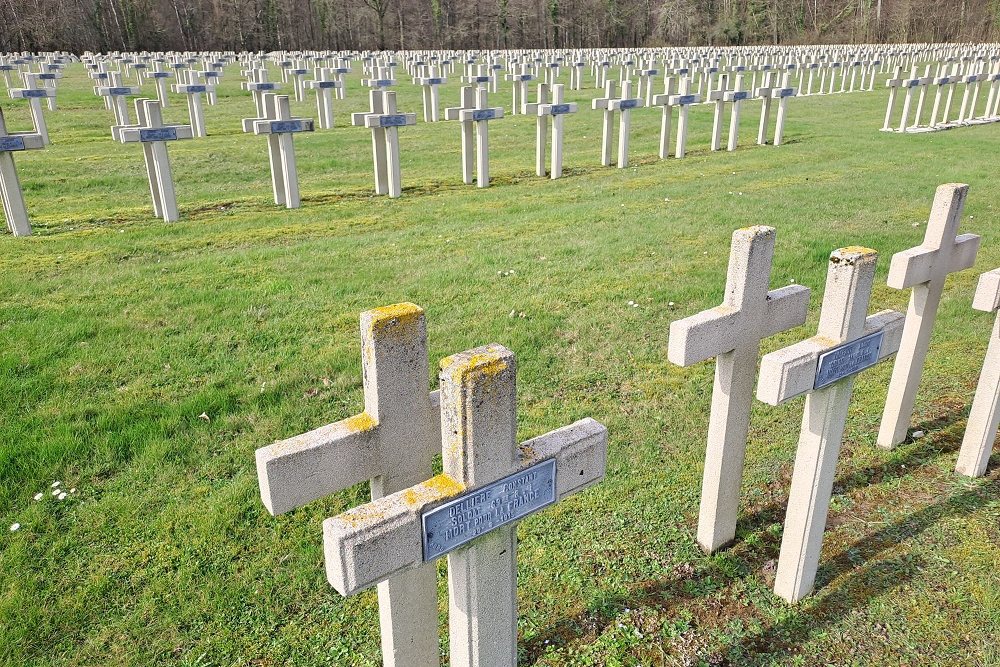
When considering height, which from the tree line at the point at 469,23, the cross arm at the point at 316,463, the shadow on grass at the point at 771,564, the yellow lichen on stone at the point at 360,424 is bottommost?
the shadow on grass at the point at 771,564

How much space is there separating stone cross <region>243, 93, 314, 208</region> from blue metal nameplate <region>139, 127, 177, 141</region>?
973mm

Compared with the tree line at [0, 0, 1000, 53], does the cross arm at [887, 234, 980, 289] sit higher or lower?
lower

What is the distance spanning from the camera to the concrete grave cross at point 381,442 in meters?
1.79

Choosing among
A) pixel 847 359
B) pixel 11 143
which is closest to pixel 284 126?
pixel 11 143

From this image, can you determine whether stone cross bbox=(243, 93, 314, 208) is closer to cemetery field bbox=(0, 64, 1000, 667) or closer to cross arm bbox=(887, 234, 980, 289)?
cemetery field bbox=(0, 64, 1000, 667)

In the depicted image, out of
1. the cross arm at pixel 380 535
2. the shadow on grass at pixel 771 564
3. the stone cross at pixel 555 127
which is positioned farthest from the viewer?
the stone cross at pixel 555 127

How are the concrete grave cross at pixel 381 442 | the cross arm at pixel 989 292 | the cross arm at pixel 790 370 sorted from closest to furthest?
the concrete grave cross at pixel 381 442 < the cross arm at pixel 790 370 < the cross arm at pixel 989 292

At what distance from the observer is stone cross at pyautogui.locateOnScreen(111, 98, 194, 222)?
8.72 metres

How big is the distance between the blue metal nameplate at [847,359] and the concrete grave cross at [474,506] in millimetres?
1044

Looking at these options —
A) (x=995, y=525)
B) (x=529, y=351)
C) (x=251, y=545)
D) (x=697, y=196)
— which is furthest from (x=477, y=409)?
(x=697, y=196)

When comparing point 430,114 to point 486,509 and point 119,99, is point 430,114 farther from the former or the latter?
point 486,509

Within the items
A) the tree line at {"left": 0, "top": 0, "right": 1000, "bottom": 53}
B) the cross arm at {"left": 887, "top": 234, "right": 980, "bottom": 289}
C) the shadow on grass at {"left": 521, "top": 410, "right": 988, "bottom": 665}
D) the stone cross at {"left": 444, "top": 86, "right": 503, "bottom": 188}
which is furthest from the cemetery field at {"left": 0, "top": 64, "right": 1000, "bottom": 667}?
the tree line at {"left": 0, "top": 0, "right": 1000, "bottom": 53}

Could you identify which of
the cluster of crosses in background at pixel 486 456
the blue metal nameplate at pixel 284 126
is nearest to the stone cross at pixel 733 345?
the cluster of crosses in background at pixel 486 456

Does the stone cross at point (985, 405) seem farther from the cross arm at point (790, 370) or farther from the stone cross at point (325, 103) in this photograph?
the stone cross at point (325, 103)
